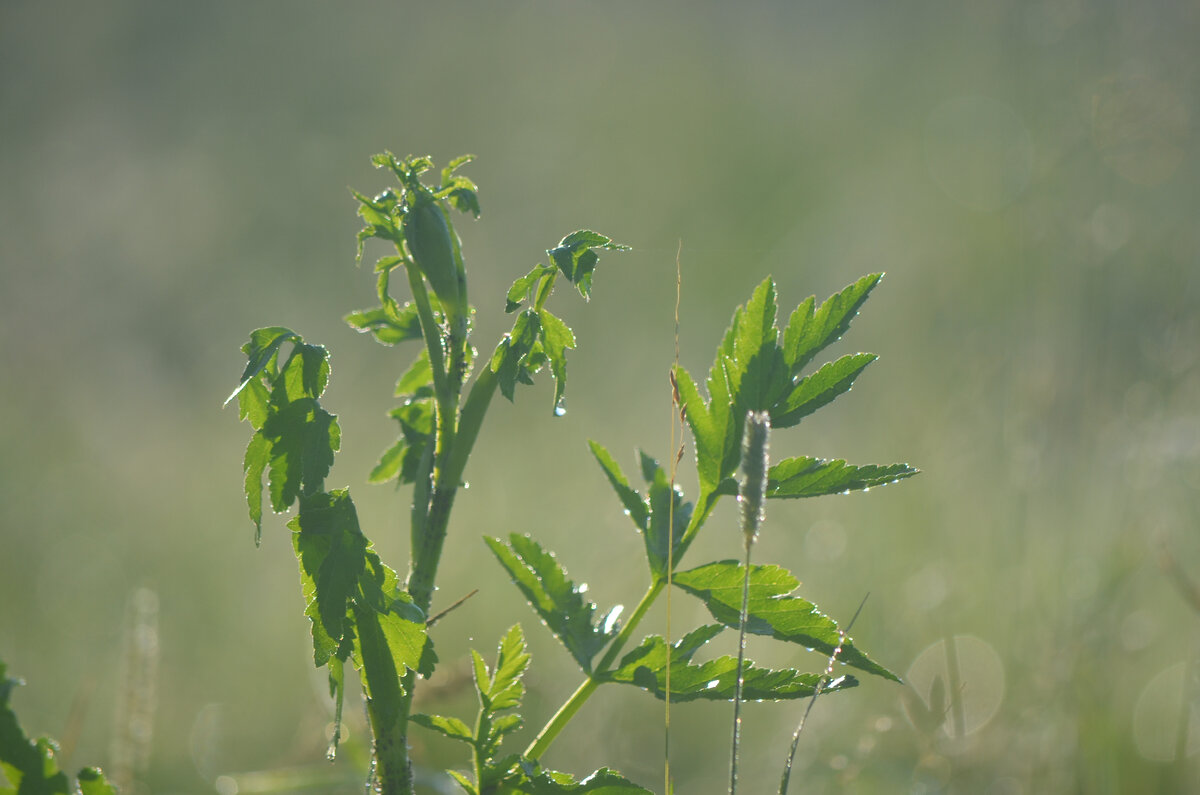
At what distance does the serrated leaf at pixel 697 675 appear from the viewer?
38.3 inches

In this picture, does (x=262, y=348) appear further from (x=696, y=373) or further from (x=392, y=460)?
(x=696, y=373)

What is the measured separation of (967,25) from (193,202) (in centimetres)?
912

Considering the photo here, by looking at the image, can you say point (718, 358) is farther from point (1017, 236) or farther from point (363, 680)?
point (1017, 236)

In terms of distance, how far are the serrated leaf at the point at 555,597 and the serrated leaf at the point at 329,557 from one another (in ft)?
0.68

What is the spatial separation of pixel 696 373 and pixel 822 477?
14.7ft

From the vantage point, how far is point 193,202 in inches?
398

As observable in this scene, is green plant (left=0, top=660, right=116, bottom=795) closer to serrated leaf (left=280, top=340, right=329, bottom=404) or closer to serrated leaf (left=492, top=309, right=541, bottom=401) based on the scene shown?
serrated leaf (left=280, top=340, right=329, bottom=404)

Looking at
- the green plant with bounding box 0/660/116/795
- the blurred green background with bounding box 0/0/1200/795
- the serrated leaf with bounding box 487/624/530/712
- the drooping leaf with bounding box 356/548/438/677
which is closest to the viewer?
the green plant with bounding box 0/660/116/795

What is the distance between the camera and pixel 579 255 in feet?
3.10

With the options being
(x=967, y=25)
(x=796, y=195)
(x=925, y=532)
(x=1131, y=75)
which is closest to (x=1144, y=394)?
(x=925, y=532)

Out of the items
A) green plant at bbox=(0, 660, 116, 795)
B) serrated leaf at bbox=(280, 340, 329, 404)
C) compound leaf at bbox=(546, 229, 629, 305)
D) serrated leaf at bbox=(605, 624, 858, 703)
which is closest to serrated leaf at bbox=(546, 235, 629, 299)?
compound leaf at bbox=(546, 229, 629, 305)

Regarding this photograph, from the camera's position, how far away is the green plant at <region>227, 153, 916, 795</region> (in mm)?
904

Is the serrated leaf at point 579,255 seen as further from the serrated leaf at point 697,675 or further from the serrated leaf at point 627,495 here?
the serrated leaf at point 697,675

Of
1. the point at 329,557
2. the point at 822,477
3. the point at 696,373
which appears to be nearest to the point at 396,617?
the point at 329,557
